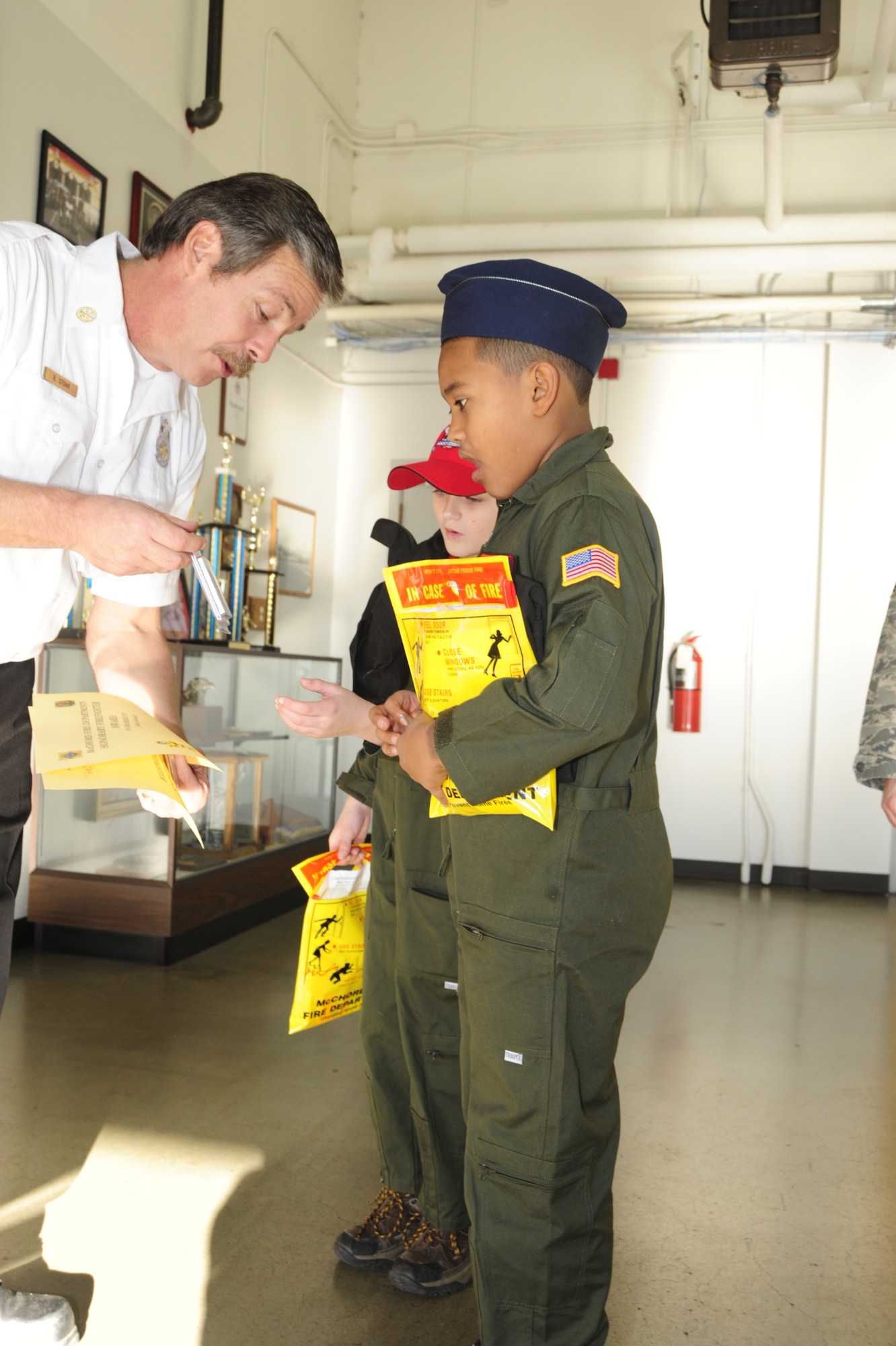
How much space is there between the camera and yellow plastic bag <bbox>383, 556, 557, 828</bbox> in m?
1.24

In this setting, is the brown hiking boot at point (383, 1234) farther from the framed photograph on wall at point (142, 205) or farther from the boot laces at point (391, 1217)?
the framed photograph on wall at point (142, 205)

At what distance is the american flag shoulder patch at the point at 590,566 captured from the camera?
1.22m

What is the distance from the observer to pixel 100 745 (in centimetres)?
115

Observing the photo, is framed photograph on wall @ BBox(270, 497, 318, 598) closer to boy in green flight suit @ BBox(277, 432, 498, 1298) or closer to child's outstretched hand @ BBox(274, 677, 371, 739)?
boy in green flight suit @ BBox(277, 432, 498, 1298)

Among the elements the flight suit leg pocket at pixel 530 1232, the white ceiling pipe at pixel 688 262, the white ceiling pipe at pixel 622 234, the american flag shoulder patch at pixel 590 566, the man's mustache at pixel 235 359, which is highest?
the white ceiling pipe at pixel 622 234

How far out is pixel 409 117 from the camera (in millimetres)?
6578

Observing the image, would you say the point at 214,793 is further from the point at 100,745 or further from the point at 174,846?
the point at 100,745

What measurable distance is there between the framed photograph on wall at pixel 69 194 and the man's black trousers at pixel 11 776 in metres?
2.67

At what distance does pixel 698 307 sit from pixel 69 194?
142 inches

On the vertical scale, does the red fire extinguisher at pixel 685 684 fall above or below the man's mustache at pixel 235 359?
below

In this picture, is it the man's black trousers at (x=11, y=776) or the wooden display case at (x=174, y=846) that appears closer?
the man's black trousers at (x=11, y=776)

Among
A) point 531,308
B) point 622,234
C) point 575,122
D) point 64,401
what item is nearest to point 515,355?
point 531,308

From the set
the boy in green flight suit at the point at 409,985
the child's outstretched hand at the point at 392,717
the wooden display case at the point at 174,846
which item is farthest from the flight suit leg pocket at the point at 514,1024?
the wooden display case at the point at 174,846

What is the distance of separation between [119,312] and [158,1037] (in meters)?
2.15
